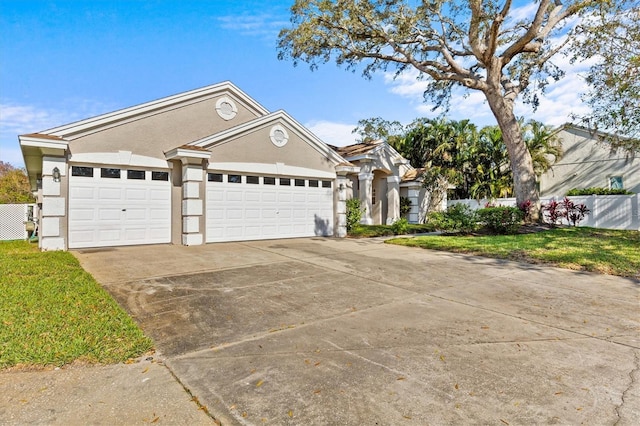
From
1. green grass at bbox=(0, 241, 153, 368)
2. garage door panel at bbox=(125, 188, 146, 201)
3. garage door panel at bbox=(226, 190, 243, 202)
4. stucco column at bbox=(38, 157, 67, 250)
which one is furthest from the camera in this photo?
garage door panel at bbox=(226, 190, 243, 202)

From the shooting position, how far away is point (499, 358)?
3.35 metres

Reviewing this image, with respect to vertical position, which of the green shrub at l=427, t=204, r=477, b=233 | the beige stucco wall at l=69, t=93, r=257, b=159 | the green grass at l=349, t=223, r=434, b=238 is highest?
the beige stucco wall at l=69, t=93, r=257, b=159

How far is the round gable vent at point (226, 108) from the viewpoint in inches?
531

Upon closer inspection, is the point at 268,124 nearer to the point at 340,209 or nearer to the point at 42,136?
the point at 340,209

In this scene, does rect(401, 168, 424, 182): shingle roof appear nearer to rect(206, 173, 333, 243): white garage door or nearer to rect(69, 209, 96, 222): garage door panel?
rect(206, 173, 333, 243): white garage door

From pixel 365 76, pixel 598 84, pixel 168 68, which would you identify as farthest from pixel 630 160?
pixel 168 68

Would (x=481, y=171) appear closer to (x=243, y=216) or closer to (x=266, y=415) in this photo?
(x=243, y=216)

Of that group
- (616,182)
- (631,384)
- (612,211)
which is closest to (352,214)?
(612,211)

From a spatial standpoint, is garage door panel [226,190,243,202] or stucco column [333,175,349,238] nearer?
garage door panel [226,190,243,202]

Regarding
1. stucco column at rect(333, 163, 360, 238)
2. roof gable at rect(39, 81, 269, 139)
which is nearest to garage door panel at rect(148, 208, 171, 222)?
roof gable at rect(39, 81, 269, 139)

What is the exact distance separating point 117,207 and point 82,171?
54.4 inches

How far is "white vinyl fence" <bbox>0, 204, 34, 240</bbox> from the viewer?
1416cm

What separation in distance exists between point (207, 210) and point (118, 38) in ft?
21.1

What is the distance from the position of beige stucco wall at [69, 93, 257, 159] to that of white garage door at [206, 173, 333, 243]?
76.6 inches
